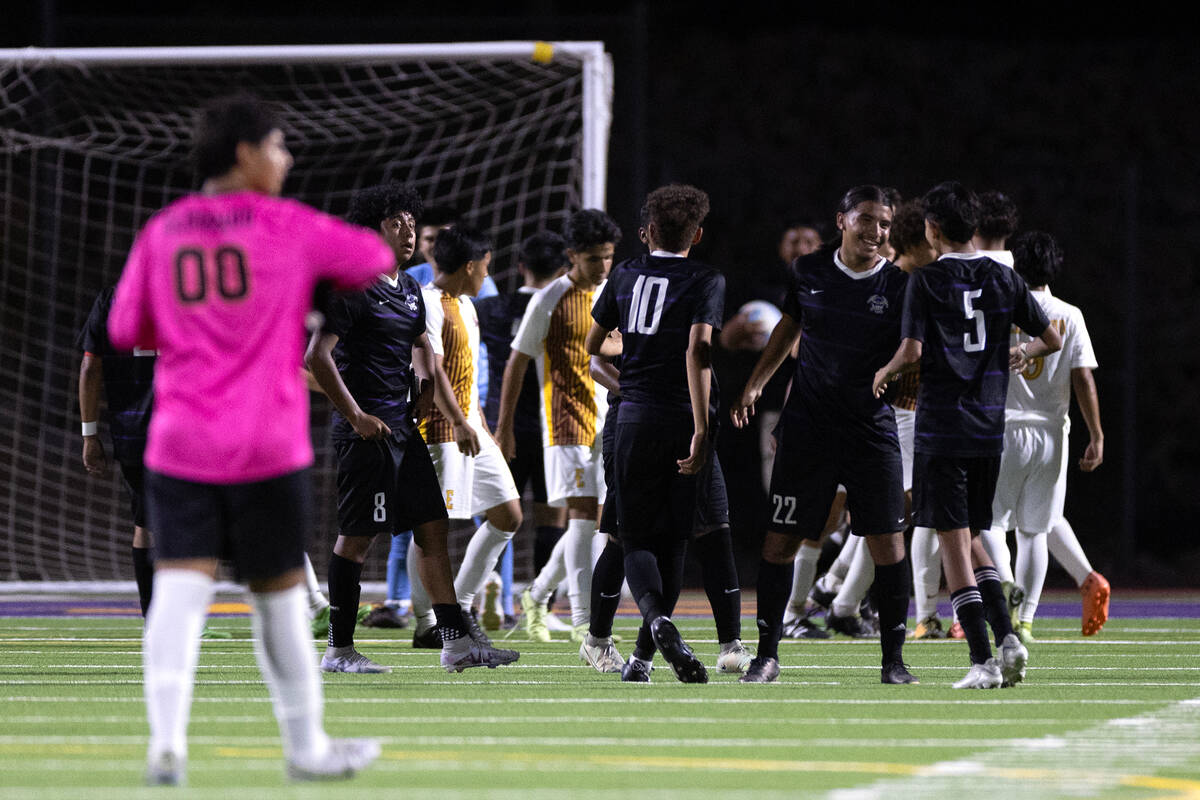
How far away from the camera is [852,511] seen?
A: 6922 mm

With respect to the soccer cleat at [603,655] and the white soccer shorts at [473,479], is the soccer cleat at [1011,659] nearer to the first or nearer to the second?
the soccer cleat at [603,655]

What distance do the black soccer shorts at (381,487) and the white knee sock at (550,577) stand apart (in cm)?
205

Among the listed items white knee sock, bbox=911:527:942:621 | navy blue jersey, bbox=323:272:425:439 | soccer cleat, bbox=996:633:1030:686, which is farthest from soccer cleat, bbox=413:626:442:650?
soccer cleat, bbox=996:633:1030:686

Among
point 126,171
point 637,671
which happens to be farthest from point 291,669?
point 126,171

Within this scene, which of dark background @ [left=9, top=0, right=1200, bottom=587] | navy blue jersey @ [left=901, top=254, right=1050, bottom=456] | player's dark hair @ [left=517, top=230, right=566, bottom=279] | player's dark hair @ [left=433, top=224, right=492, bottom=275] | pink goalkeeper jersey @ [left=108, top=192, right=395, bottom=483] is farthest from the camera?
dark background @ [left=9, top=0, right=1200, bottom=587]

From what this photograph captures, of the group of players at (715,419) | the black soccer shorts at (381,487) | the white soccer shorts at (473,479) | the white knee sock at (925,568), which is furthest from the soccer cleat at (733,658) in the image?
the white knee sock at (925,568)

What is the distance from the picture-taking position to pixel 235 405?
4.34 meters

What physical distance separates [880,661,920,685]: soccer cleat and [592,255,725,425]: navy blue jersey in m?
1.16

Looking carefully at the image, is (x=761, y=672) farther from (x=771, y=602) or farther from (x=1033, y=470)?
(x=1033, y=470)

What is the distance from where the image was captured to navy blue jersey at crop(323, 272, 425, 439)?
7.27 m

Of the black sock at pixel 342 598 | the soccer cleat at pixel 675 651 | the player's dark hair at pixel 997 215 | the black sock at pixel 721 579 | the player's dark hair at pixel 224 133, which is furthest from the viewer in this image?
the player's dark hair at pixel 997 215

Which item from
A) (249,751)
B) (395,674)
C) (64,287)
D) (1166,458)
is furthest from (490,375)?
(1166,458)

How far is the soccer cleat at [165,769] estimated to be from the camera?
4.23 meters

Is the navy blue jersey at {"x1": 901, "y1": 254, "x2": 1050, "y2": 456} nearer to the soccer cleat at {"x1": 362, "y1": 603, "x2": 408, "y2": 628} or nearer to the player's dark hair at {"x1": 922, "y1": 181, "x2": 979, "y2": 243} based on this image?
the player's dark hair at {"x1": 922, "y1": 181, "x2": 979, "y2": 243}
